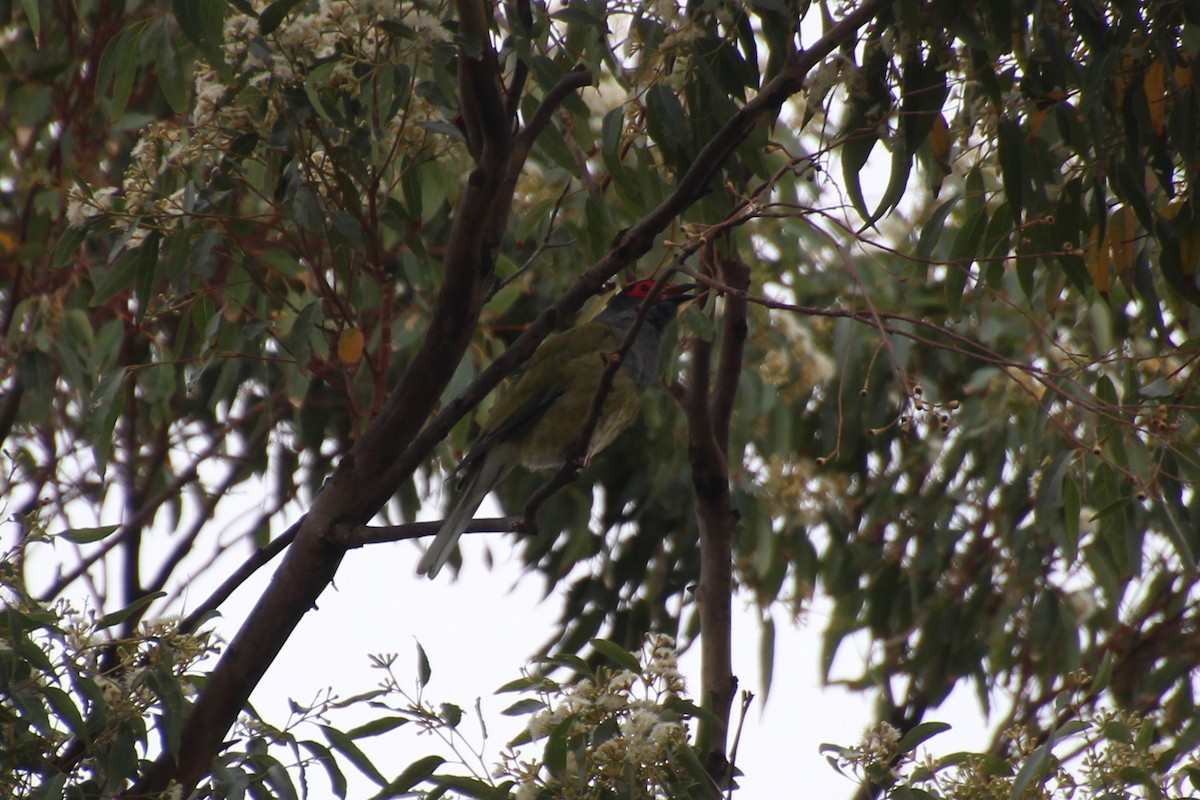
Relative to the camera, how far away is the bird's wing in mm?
4094

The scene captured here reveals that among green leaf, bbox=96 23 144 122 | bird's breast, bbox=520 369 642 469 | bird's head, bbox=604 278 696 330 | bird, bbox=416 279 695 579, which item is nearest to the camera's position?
green leaf, bbox=96 23 144 122

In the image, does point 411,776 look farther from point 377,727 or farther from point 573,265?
point 573,265

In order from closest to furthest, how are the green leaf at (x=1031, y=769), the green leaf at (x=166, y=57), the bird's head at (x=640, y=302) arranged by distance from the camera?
the green leaf at (x=1031, y=769) → the green leaf at (x=166, y=57) → the bird's head at (x=640, y=302)

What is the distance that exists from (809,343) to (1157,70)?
7.28 feet

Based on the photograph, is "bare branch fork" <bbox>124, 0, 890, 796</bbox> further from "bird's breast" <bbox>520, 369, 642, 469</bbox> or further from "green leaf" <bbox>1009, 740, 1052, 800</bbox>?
"bird's breast" <bbox>520, 369, 642, 469</bbox>

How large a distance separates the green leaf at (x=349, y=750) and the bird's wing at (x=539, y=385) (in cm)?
151

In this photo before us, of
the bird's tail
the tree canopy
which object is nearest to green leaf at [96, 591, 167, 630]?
the tree canopy

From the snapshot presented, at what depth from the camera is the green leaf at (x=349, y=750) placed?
2.40 metres

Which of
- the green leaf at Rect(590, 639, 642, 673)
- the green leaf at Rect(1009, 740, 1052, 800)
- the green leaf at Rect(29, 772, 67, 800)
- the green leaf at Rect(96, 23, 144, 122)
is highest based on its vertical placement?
the green leaf at Rect(96, 23, 144, 122)

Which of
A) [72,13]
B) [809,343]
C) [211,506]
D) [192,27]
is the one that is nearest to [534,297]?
[809,343]

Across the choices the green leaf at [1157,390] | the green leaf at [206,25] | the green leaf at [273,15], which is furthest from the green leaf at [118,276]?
the green leaf at [1157,390]

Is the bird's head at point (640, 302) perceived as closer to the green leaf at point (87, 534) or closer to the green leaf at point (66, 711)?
the green leaf at point (87, 534)

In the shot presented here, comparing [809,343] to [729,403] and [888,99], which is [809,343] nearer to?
[729,403]

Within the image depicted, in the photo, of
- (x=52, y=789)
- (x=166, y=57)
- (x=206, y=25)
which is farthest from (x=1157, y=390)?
(x=52, y=789)
